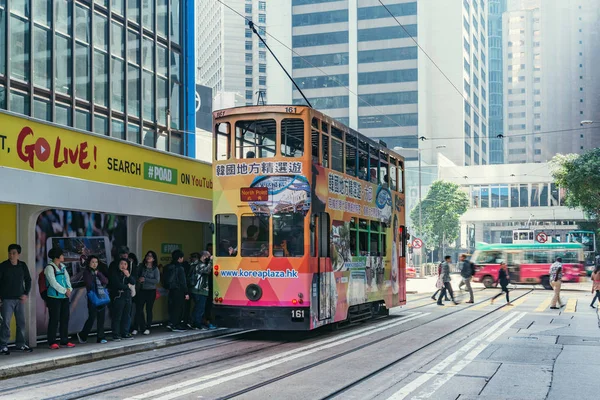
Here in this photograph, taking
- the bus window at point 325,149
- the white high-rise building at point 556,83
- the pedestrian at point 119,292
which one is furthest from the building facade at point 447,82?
the pedestrian at point 119,292

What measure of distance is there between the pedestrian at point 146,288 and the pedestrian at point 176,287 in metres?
0.61

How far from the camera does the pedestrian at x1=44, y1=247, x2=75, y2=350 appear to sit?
12.4 m

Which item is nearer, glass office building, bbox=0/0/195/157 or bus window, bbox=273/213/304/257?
bus window, bbox=273/213/304/257

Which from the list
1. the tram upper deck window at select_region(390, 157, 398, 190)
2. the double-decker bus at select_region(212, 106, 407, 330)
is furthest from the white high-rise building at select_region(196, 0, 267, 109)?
the double-decker bus at select_region(212, 106, 407, 330)

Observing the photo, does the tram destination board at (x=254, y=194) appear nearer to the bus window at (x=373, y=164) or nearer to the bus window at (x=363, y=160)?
the bus window at (x=363, y=160)

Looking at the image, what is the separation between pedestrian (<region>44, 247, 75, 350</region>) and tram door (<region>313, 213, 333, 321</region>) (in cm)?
444

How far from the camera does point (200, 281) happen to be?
15820mm

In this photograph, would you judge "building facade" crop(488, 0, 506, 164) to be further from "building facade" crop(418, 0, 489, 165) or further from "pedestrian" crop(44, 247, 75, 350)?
"pedestrian" crop(44, 247, 75, 350)

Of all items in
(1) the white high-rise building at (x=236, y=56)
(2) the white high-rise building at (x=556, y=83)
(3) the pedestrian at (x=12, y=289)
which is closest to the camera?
(3) the pedestrian at (x=12, y=289)

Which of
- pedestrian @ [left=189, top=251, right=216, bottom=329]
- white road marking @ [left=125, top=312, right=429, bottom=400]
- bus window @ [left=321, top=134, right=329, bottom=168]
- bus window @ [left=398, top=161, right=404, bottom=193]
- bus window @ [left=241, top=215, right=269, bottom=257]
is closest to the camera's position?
white road marking @ [left=125, top=312, right=429, bottom=400]

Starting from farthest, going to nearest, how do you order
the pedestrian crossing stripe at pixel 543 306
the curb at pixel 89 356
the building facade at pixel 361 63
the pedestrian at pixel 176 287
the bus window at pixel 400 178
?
the building facade at pixel 361 63, the pedestrian crossing stripe at pixel 543 306, the bus window at pixel 400 178, the pedestrian at pixel 176 287, the curb at pixel 89 356

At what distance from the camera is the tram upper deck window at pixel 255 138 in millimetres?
14320

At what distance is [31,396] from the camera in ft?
28.1

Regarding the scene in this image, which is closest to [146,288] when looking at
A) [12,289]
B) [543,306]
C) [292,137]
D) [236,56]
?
[12,289]
